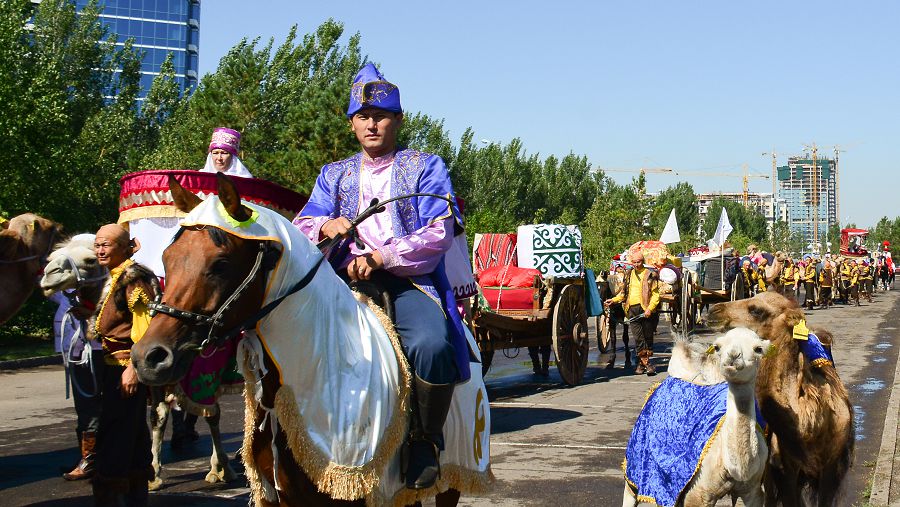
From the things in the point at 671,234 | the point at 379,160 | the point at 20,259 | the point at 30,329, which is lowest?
the point at 30,329

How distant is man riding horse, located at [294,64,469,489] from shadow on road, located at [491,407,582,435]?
6.77 metres

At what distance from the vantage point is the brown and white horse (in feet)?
10.4

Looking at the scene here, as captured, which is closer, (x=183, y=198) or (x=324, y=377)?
(x=183, y=198)

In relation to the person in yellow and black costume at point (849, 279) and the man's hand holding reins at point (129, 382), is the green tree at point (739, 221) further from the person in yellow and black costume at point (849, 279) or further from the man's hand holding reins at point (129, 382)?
the man's hand holding reins at point (129, 382)

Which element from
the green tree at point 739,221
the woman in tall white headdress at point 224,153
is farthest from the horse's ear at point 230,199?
the green tree at point 739,221

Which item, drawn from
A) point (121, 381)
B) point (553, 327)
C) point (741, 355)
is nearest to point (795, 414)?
point (741, 355)

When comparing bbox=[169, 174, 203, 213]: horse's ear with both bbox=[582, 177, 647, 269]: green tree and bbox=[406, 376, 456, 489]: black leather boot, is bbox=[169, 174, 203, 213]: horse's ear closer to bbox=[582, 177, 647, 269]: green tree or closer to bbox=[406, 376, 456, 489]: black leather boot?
bbox=[406, 376, 456, 489]: black leather boot

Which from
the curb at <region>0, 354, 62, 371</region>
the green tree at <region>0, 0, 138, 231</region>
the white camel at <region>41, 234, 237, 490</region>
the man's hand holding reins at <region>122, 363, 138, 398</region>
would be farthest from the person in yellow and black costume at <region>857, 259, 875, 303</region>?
the man's hand holding reins at <region>122, 363, 138, 398</region>

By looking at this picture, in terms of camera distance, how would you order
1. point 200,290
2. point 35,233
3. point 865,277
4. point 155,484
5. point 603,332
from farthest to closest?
point 865,277 < point 603,332 < point 35,233 < point 155,484 < point 200,290

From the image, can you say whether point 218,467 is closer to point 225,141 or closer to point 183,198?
point 225,141

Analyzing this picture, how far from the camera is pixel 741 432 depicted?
17.3 feet

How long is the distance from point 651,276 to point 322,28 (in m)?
21.6

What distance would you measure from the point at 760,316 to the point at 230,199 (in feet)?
13.5

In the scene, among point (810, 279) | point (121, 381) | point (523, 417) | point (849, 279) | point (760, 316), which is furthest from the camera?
point (849, 279)
